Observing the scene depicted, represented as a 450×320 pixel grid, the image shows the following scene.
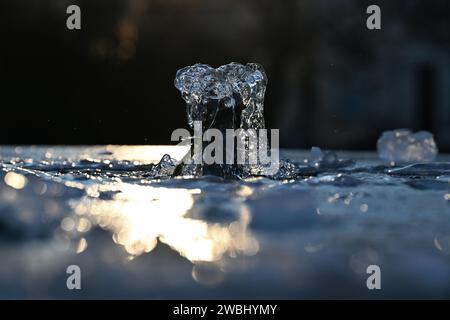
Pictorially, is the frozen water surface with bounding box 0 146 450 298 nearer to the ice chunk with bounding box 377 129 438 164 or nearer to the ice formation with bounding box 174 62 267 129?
the ice formation with bounding box 174 62 267 129

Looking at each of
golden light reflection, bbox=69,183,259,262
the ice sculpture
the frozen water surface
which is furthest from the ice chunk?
golden light reflection, bbox=69,183,259,262

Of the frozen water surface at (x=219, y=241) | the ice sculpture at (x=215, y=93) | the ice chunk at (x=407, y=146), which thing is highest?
the ice sculpture at (x=215, y=93)

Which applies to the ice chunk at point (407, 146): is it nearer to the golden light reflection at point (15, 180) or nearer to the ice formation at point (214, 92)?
the ice formation at point (214, 92)

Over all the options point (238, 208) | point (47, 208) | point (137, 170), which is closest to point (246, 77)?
point (137, 170)

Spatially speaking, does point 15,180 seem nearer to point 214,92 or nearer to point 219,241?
point 219,241

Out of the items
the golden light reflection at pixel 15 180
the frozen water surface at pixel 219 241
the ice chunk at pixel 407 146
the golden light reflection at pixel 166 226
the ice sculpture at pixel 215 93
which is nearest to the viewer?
the frozen water surface at pixel 219 241

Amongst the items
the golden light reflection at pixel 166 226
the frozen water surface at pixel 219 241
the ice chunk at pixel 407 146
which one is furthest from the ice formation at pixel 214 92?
the ice chunk at pixel 407 146
